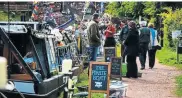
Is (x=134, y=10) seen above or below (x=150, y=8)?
below

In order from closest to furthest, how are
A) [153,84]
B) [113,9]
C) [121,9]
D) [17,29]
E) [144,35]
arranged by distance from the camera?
[17,29] → [153,84] → [144,35] → [121,9] → [113,9]

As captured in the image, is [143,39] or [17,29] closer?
[17,29]

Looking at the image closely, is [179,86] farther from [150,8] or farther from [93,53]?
[150,8]

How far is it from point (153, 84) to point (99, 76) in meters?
5.18

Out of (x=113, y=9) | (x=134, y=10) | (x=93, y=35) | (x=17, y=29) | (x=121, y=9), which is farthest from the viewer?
(x=113, y=9)

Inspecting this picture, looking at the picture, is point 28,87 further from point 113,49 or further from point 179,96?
point 113,49

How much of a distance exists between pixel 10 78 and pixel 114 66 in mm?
4706

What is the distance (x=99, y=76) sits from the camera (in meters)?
9.55

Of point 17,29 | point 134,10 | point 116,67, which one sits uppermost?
point 134,10

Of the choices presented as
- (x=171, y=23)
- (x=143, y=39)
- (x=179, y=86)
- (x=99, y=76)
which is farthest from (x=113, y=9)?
(x=99, y=76)

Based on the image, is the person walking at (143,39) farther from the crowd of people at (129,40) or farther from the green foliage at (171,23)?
the green foliage at (171,23)

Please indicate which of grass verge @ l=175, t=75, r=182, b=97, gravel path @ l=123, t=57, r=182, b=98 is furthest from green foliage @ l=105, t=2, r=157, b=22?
grass verge @ l=175, t=75, r=182, b=97

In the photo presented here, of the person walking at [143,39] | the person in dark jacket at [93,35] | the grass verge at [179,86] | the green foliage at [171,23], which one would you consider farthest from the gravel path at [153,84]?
the green foliage at [171,23]

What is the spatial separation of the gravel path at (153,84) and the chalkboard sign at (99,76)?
8.15ft
